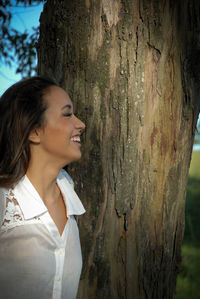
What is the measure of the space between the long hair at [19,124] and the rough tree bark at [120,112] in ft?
0.88

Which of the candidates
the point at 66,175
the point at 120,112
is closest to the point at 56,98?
the point at 120,112

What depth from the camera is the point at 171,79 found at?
7.43 feet

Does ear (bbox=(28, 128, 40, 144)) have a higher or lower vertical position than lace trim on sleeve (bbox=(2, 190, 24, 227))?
higher

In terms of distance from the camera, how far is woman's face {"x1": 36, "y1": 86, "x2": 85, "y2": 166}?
1.98 metres

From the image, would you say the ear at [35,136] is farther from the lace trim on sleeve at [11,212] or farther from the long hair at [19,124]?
the lace trim on sleeve at [11,212]

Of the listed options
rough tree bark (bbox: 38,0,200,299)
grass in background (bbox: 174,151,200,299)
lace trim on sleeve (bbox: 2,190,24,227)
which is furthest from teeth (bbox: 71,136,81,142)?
grass in background (bbox: 174,151,200,299)

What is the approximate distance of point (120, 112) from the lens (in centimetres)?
215

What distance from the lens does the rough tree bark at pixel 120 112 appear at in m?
2.13

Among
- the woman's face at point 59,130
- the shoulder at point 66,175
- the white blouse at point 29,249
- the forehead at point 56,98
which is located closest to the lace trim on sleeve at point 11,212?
the white blouse at point 29,249

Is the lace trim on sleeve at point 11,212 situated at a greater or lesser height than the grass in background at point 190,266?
→ greater

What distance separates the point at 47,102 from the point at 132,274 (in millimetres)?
1237

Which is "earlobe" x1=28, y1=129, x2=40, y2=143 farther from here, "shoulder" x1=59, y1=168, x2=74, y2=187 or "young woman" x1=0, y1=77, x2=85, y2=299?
"shoulder" x1=59, y1=168, x2=74, y2=187

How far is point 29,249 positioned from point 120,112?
38.4 inches

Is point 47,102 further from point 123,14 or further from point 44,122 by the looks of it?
point 123,14
